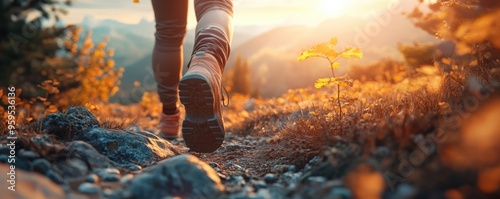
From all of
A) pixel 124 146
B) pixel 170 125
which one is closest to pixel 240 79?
pixel 170 125

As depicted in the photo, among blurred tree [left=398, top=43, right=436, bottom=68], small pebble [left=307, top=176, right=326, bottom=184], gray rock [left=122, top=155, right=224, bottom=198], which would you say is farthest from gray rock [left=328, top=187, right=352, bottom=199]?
blurred tree [left=398, top=43, right=436, bottom=68]

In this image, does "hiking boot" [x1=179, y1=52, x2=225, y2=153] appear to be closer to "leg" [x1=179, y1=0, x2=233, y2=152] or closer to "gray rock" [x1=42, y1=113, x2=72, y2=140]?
"leg" [x1=179, y1=0, x2=233, y2=152]

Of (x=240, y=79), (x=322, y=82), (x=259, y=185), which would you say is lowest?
(x=259, y=185)

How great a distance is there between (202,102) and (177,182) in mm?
871

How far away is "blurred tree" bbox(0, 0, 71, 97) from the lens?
783 centimetres

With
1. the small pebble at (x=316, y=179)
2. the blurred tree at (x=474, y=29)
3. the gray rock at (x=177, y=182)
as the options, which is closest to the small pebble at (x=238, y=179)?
the gray rock at (x=177, y=182)

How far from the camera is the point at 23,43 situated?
8.40 metres

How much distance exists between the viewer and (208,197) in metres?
1.78

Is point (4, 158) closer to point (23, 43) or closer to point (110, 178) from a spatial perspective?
point (110, 178)

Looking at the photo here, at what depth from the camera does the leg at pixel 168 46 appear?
3.58 m

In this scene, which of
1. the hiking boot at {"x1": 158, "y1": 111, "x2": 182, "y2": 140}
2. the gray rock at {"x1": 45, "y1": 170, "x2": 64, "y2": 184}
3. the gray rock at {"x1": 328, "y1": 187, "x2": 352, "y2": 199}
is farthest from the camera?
the hiking boot at {"x1": 158, "y1": 111, "x2": 182, "y2": 140}

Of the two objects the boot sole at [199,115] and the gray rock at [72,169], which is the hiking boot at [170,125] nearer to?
the boot sole at [199,115]

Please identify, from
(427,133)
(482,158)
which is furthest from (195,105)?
(482,158)

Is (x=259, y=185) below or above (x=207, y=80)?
below
